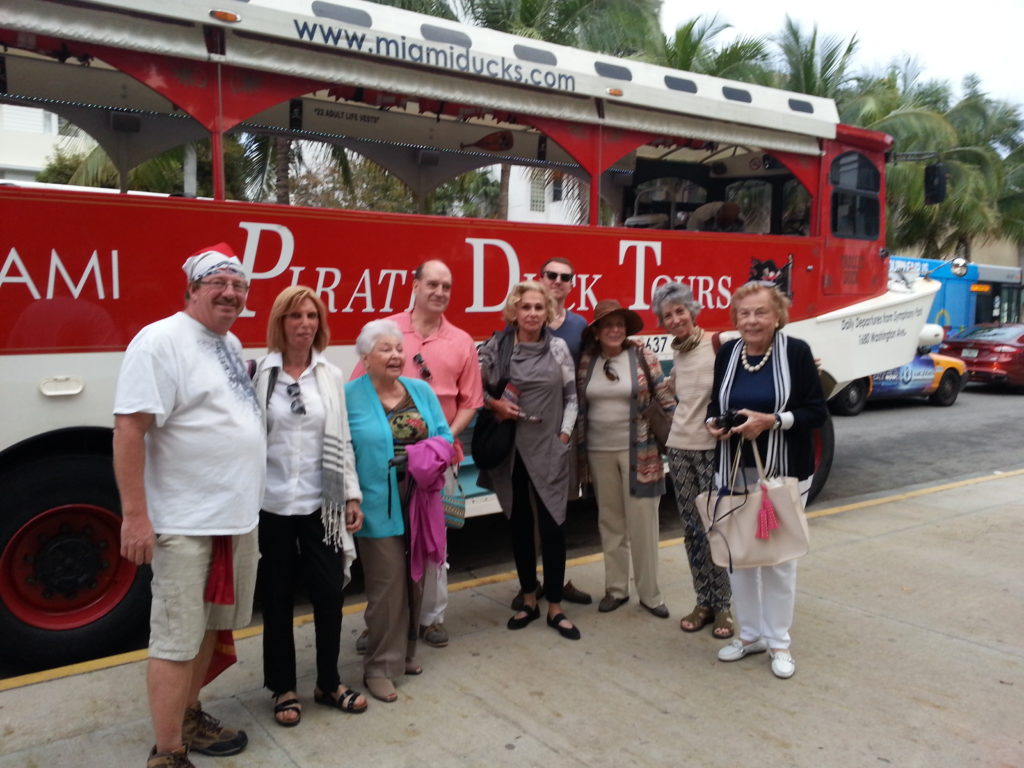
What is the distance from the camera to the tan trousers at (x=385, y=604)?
3.70 meters

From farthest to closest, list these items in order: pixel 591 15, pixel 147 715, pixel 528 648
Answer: pixel 591 15
pixel 528 648
pixel 147 715

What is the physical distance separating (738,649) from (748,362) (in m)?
1.37

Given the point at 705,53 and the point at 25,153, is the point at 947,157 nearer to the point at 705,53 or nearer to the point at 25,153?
the point at 705,53

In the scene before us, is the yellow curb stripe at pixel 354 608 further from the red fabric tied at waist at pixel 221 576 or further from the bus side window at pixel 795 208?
the bus side window at pixel 795 208

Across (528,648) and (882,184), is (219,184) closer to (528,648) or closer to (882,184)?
(528,648)

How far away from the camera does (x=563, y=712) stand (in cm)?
365

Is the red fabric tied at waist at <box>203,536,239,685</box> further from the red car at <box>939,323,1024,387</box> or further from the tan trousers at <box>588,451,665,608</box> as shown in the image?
the red car at <box>939,323,1024,387</box>

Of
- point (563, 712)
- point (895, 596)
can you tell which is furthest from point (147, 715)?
point (895, 596)

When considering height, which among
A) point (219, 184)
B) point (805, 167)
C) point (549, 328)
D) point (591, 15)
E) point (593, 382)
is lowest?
point (593, 382)

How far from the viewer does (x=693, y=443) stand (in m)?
4.42

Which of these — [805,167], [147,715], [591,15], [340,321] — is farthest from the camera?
[591,15]

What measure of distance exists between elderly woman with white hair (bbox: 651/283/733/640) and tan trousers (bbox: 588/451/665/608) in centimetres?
20

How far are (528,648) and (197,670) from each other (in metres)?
1.66

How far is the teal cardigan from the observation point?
3.64m
